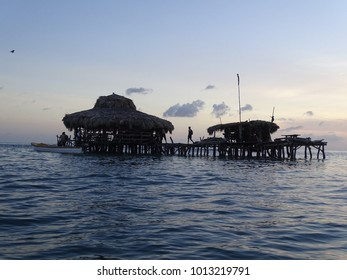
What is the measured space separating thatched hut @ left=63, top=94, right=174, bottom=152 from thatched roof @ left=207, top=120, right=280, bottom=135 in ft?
15.5

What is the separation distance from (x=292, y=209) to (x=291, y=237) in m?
3.03

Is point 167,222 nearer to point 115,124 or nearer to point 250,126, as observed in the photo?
point 115,124

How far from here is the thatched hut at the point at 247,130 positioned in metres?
38.4

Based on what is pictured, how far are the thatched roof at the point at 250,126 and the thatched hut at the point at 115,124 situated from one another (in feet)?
15.5

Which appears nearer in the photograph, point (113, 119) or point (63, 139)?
point (113, 119)

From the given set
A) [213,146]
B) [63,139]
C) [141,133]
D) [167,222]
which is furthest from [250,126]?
[167,222]

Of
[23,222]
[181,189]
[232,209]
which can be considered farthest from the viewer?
[181,189]

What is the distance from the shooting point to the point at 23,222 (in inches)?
317

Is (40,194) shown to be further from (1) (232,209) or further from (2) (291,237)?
(2) (291,237)

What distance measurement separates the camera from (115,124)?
36.0 m

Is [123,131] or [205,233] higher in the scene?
[123,131]

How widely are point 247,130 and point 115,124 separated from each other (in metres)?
13.8
